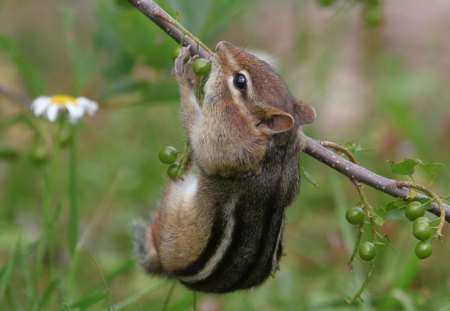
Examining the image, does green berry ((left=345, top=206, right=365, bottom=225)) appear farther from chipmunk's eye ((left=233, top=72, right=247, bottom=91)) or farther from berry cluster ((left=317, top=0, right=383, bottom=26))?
berry cluster ((left=317, top=0, right=383, bottom=26))

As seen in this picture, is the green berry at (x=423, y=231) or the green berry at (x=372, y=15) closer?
the green berry at (x=423, y=231)

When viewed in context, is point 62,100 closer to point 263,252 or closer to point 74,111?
point 74,111

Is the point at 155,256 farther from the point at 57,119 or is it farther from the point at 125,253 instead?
the point at 125,253

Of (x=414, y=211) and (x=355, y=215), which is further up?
(x=414, y=211)

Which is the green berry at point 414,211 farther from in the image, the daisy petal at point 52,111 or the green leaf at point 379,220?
the daisy petal at point 52,111

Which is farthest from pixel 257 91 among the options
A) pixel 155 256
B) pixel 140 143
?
pixel 140 143

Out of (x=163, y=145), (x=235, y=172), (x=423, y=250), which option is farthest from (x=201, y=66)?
(x=163, y=145)

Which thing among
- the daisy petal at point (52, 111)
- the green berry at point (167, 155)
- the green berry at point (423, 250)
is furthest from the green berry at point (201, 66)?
the daisy petal at point (52, 111)
